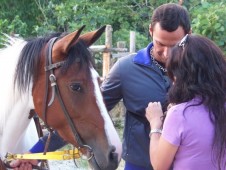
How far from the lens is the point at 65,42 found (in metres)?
2.18

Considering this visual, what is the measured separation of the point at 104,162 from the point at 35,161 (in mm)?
508

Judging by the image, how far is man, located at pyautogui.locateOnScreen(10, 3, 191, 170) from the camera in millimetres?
2268

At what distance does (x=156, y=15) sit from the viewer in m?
2.31

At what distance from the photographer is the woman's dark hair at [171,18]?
225cm

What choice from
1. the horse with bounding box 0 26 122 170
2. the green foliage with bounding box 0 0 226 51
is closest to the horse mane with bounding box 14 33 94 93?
the horse with bounding box 0 26 122 170

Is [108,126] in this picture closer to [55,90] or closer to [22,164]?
[55,90]

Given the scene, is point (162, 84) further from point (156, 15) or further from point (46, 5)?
point (46, 5)

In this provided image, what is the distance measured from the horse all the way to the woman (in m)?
0.43

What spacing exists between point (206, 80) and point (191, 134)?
23 cm

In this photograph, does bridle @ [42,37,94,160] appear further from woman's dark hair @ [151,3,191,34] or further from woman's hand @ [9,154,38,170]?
woman's dark hair @ [151,3,191,34]

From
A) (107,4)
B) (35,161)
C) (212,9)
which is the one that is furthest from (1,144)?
(107,4)

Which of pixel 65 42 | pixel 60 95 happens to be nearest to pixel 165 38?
pixel 65 42

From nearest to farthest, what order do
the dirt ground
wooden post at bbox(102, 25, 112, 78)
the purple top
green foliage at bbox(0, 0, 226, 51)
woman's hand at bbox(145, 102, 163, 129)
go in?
1. the purple top
2. woman's hand at bbox(145, 102, 163, 129)
3. the dirt ground
4. wooden post at bbox(102, 25, 112, 78)
5. green foliage at bbox(0, 0, 226, 51)

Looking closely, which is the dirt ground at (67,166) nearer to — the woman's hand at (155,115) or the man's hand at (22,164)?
the man's hand at (22,164)
